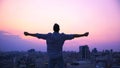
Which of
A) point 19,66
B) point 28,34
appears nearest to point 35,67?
point 19,66

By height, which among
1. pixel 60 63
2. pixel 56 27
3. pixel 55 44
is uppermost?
pixel 56 27

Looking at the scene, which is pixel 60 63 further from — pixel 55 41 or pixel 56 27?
pixel 56 27

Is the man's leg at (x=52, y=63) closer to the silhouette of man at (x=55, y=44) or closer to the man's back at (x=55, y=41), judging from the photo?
the silhouette of man at (x=55, y=44)

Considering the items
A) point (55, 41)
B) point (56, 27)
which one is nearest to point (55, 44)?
point (55, 41)

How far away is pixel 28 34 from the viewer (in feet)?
24.0

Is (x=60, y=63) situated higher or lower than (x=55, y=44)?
lower

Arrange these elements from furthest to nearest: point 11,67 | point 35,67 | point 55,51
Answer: point 11,67
point 35,67
point 55,51

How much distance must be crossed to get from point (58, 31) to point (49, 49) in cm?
46

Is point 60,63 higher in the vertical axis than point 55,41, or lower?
lower

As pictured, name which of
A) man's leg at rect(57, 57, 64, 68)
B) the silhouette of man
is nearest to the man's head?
the silhouette of man

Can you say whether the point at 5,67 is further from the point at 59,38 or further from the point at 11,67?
the point at 59,38

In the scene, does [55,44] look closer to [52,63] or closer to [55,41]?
[55,41]

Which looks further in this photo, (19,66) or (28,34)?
(19,66)

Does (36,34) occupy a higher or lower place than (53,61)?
higher
